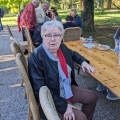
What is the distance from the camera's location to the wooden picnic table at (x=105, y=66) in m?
1.99

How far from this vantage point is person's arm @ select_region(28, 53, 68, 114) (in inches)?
72.4

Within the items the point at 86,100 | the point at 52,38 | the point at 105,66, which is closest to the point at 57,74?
the point at 52,38

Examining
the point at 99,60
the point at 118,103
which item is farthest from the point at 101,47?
the point at 118,103

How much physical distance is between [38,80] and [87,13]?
27.0 ft

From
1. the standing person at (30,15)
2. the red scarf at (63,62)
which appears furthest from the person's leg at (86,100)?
the standing person at (30,15)

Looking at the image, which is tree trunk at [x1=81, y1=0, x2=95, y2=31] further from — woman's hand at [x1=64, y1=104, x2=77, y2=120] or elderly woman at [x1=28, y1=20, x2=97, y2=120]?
woman's hand at [x1=64, y1=104, x2=77, y2=120]

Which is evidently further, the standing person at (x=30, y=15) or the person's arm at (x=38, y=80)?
the standing person at (x=30, y=15)

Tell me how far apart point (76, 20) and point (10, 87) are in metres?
3.50

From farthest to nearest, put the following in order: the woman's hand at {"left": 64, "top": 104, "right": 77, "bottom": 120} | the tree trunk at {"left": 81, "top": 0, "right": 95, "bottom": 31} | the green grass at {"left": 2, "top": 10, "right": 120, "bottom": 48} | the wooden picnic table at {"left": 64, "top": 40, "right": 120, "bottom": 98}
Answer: the tree trunk at {"left": 81, "top": 0, "right": 95, "bottom": 31}, the green grass at {"left": 2, "top": 10, "right": 120, "bottom": 48}, the wooden picnic table at {"left": 64, "top": 40, "right": 120, "bottom": 98}, the woman's hand at {"left": 64, "top": 104, "right": 77, "bottom": 120}

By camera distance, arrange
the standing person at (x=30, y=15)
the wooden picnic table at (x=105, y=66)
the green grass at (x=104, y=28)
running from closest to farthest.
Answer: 1. the wooden picnic table at (x=105, y=66)
2. the standing person at (x=30, y=15)
3. the green grass at (x=104, y=28)

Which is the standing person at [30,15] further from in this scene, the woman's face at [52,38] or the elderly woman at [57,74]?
the woman's face at [52,38]

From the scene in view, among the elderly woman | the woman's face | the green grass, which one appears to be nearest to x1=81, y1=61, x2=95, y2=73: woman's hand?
the elderly woman

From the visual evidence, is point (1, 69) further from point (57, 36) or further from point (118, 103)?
point (57, 36)

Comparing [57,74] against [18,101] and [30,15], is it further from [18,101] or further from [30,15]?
[30,15]
